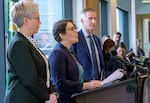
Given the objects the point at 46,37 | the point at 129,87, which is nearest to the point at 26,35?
the point at 129,87

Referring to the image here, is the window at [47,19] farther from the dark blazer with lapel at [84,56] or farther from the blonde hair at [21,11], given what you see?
the blonde hair at [21,11]

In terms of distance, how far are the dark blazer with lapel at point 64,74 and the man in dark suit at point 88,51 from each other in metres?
0.58

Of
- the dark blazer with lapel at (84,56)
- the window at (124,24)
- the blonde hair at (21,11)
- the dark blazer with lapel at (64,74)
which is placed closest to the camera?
the blonde hair at (21,11)

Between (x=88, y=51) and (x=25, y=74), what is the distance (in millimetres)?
1306

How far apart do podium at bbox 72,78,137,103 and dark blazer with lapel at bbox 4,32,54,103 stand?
262 millimetres

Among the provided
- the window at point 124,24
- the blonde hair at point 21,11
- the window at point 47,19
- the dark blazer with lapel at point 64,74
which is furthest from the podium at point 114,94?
the window at point 124,24

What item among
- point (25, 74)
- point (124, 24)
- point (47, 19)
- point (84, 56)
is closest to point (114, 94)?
point (25, 74)

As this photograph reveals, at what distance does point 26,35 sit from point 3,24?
1.22m

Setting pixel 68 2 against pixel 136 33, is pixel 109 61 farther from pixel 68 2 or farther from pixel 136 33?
pixel 136 33

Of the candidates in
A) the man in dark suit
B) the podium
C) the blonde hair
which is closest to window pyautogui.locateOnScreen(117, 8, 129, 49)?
the man in dark suit

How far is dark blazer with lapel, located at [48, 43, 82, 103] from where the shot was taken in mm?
2543

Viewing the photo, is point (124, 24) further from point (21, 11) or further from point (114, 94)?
point (114, 94)

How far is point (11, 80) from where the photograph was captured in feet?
6.86

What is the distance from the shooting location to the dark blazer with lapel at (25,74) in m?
2.02
